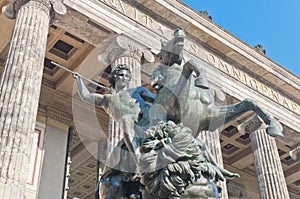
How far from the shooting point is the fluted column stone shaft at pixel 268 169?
46.4ft

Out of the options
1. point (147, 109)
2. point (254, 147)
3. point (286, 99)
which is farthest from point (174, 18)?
point (147, 109)

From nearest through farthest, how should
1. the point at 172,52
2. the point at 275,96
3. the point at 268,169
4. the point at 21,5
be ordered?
the point at 172,52 → the point at 21,5 → the point at 268,169 → the point at 275,96

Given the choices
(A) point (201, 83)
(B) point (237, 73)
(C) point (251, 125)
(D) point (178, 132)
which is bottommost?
(D) point (178, 132)

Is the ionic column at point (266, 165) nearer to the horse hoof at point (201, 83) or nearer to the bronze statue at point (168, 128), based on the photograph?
the bronze statue at point (168, 128)

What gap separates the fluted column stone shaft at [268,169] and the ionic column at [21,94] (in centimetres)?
886

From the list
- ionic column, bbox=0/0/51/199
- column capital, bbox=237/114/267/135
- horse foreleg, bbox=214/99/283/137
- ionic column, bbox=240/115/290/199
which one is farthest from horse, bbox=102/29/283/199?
column capital, bbox=237/114/267/135

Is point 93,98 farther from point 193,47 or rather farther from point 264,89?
point 264,89

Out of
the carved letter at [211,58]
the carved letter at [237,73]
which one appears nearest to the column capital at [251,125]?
the carved letter at [237,73]

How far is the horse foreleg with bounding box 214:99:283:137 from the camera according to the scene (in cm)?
299

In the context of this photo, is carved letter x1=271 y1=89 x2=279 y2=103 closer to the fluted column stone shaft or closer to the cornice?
the fluted column stone shaft

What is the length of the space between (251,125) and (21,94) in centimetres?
1010

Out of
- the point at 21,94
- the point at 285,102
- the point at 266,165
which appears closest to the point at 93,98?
the point at 21,94

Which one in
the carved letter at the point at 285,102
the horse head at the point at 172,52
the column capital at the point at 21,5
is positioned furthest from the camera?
the carved letter at the point at 285,102

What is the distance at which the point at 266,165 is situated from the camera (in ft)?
48.6
